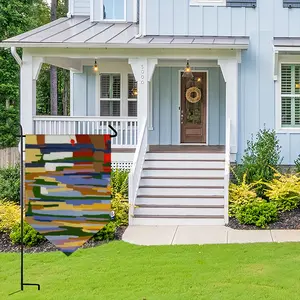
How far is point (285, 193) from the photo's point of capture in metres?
9.59

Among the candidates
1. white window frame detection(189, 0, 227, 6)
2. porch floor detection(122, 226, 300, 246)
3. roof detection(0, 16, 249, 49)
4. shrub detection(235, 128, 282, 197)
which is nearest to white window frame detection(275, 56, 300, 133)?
shrub detection(235, 128, 282, 197)

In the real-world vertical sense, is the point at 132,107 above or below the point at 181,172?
above

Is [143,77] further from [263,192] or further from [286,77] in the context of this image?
[263,192]

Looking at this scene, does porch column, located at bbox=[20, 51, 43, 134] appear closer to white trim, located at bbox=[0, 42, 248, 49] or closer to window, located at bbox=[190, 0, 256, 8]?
white trim, located at bbox=[0, 42, 248, 49]

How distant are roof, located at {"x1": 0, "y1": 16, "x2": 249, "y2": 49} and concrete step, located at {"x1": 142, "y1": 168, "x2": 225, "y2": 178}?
3032mm

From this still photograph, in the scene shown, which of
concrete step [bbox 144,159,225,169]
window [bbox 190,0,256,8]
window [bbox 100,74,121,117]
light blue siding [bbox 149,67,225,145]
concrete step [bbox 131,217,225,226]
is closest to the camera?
concrete step [bbox 131,217,225,226]

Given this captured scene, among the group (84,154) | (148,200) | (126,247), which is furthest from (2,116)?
(84,154)

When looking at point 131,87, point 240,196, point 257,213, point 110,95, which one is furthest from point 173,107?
point 257,213

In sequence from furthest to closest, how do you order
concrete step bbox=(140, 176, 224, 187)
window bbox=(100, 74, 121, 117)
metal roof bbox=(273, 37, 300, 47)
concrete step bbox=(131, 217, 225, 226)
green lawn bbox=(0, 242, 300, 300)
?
window bbox=(100, 74, 121, 117) → metal roof bbox=(273, 37, 300, 47) → concrete step bbox=(140, 176, 224, 187) → concrete step bbox=(131, 217, 225, 226) → green lawn bbox=(0, 242, 300, 300)

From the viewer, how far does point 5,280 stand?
19.5 ft

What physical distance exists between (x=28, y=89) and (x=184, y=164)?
14.4 ft

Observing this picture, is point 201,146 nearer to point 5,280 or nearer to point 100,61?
point 100,61

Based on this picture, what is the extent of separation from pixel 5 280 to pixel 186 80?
918 cm

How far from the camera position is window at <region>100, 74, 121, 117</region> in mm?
13977
